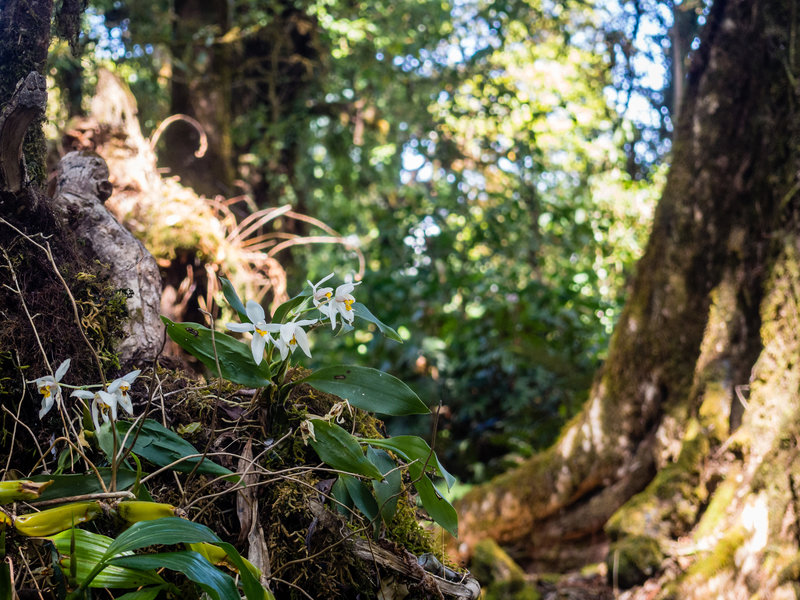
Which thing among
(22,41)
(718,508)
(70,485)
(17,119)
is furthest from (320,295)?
(718,508)

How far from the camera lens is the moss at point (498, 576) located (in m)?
3.70

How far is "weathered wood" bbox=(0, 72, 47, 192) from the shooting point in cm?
115

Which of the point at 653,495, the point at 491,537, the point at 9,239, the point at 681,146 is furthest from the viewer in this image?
the point at 491,537

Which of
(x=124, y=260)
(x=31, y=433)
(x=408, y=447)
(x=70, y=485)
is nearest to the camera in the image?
(x=70, y=485)

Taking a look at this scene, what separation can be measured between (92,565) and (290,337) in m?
0.44

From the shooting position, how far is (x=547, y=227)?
7.37 metres

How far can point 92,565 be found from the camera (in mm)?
907

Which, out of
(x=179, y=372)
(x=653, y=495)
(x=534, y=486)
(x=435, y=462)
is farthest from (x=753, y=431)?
(x=179, y=372)

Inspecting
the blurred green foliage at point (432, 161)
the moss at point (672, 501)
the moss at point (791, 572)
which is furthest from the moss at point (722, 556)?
the blurred green foliage at point (432, 161)

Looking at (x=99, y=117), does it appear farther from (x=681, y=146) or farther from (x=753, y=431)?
(x=681, y=146)

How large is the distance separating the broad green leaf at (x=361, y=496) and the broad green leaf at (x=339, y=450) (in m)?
0.04

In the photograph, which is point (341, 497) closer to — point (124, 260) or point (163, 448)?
point (163, 448)

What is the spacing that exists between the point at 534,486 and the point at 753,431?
1652 millimetres

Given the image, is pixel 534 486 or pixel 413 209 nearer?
pixel 534 486
